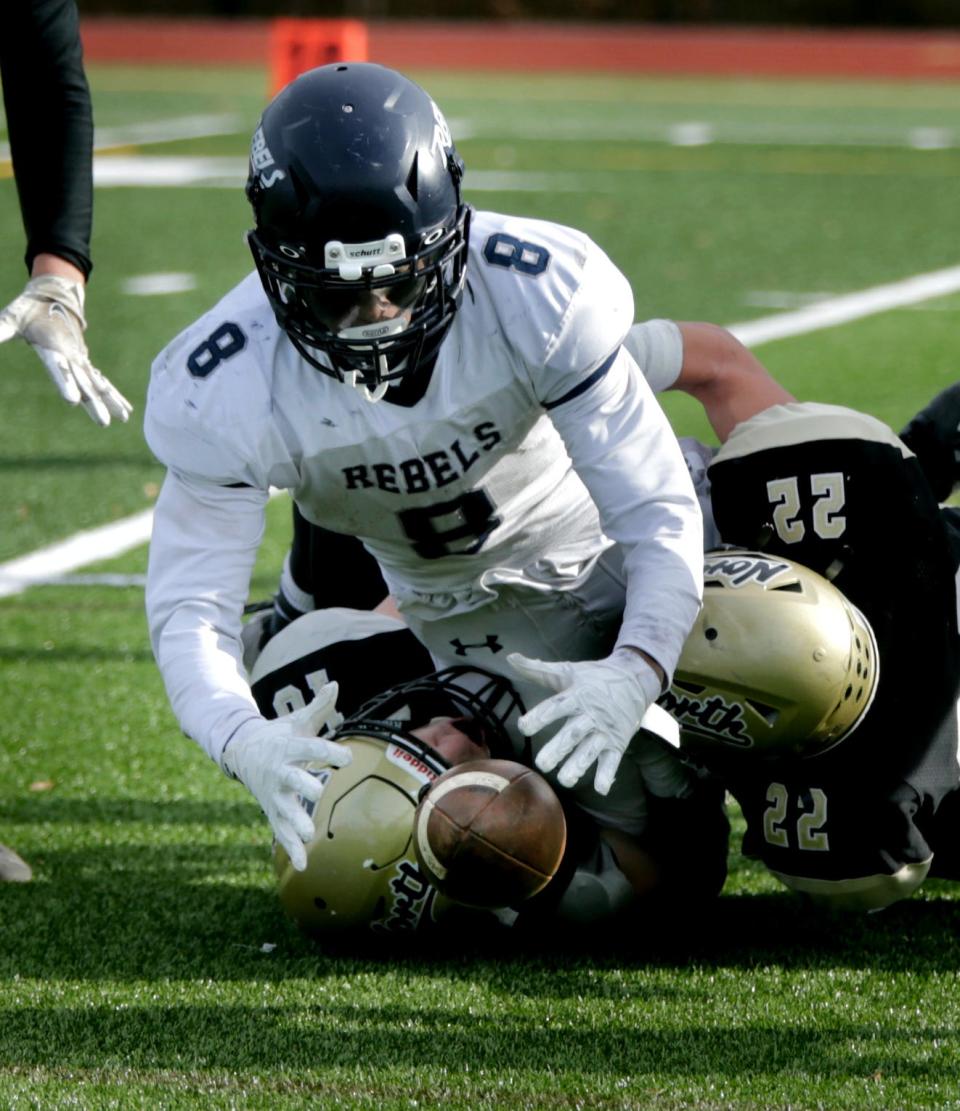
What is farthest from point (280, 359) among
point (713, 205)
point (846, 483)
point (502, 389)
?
point (713, 205)

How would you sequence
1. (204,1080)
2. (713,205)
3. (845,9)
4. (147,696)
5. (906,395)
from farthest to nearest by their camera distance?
1. (845,9)
2. (713,205)
3. (906,395)
4. (147,696)
5. (204,1080)

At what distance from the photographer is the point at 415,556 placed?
10.8ft

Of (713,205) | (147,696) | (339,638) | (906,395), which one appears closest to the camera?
(339,638)

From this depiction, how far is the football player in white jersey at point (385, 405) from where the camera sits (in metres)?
2.82

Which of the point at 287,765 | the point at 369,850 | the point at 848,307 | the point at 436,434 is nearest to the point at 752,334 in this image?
the point at 848,307

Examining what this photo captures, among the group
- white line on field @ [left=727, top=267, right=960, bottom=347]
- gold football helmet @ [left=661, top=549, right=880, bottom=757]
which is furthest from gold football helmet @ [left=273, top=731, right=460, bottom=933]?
white line on field @ [left=727, top=267, right=960, bottom=347]

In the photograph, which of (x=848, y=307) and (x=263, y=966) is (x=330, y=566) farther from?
(x=848, y=307)

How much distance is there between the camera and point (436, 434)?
9.98ft

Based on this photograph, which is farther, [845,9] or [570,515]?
[845,9]

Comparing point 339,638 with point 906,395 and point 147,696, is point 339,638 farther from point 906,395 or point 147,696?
point 906,395

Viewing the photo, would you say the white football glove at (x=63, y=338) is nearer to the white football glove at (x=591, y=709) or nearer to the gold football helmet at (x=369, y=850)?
the gold football helmet at (x=369, y=850)

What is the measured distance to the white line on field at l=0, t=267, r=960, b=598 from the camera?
218 inches

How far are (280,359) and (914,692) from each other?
1.18 metres

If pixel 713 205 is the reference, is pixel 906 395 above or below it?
above
